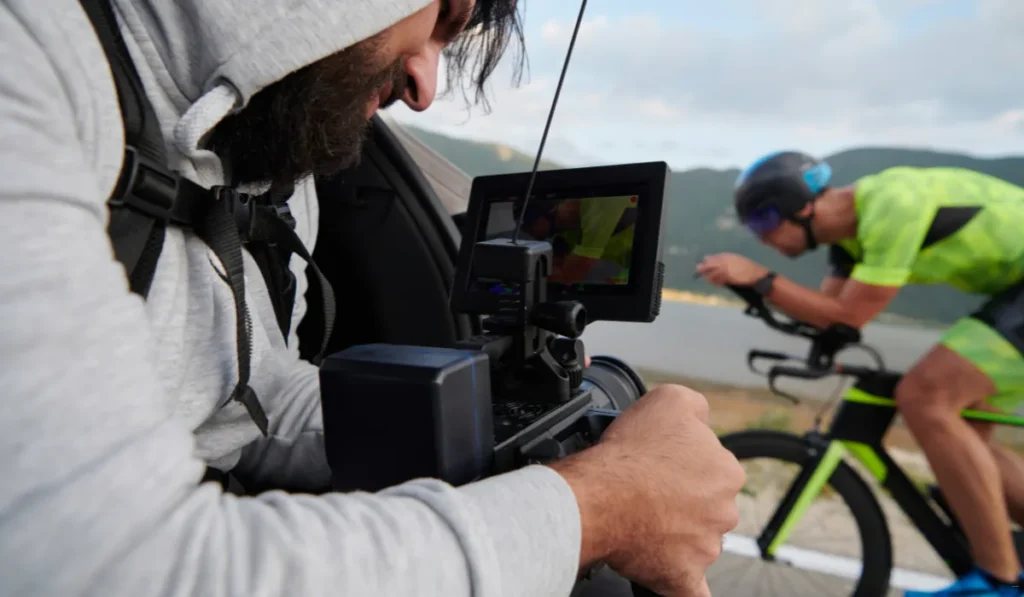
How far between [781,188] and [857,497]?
1.03 metres

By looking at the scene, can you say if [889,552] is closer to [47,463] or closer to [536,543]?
[536,543]

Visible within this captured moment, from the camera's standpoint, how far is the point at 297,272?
109 cm

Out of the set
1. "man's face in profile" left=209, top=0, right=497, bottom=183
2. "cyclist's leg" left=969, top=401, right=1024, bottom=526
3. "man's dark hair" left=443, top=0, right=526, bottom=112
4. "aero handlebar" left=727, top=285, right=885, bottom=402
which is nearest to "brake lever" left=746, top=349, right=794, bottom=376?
"aero handlebar" left=727, top=285, right=885, bottom=402

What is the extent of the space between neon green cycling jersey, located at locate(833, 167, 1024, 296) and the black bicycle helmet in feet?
0.67

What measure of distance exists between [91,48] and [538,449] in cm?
50

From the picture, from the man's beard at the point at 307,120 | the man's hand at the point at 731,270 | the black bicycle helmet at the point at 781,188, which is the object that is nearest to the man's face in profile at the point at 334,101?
the man's beard at the point at 307,120

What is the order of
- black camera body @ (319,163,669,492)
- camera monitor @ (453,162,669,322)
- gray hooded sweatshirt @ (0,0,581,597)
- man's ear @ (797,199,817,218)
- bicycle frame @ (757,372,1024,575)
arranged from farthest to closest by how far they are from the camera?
man's ear @ (797,199,817,218) < bicycle frame @ (757,372,1024,575) < camera monitor @ (453,162,669,322) < black camera body @ (319,163,669,492) < gray hooded sweatshirt @ (0,0,581,597)

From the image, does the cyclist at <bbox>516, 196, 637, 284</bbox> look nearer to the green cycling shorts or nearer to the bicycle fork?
the green cycling shorts

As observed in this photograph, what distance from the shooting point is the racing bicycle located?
203 cm

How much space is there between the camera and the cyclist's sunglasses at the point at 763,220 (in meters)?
2.21

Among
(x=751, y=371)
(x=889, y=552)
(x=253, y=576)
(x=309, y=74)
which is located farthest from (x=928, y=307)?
(x=253, y=576)

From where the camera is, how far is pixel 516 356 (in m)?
0.77

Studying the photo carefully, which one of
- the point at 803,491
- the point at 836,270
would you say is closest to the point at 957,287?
the point at 836,270

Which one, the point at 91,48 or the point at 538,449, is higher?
the point at 91,48
